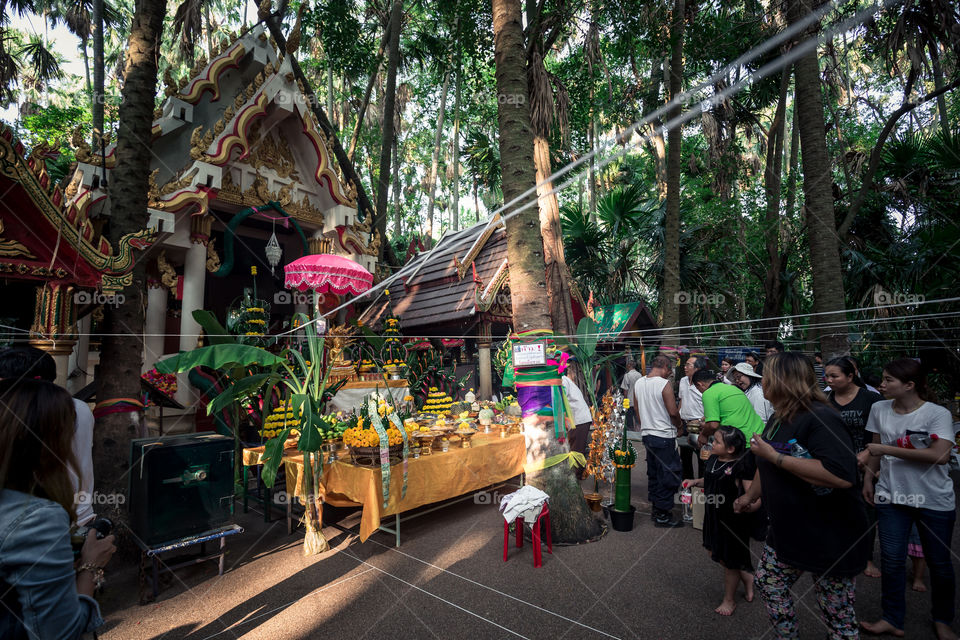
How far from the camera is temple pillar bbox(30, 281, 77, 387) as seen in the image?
4.73 metres

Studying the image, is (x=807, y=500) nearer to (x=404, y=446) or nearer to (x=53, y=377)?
(x=404, y=446)

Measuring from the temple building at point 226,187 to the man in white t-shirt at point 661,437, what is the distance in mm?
6702

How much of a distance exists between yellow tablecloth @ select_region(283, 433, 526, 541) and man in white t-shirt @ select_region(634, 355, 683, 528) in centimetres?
203

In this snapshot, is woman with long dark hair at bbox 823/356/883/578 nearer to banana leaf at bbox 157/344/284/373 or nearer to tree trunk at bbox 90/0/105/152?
banana leaf at bbox 157/344/284/373

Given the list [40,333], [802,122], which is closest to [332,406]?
[40,333]

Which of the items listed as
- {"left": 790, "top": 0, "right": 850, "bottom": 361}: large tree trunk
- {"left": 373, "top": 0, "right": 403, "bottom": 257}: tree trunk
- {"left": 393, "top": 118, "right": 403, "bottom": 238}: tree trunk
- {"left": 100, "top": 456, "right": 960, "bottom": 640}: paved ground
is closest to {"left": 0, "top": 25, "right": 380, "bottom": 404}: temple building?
{"left": 373, "top": 0, "right": 403, "bottom": 257}: tree trunk

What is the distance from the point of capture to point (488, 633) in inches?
136

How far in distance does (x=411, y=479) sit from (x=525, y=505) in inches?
54.7

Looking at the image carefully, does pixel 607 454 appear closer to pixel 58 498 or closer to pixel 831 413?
pixel 831 413

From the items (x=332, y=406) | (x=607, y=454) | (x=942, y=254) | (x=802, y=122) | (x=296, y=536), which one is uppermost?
(x=802, y=122)

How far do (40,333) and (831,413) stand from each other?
6347mm
